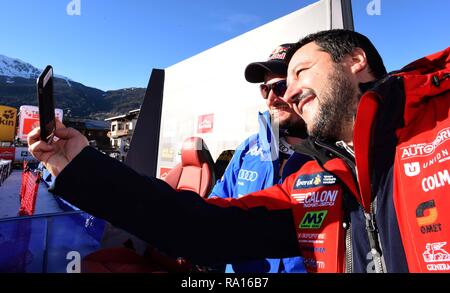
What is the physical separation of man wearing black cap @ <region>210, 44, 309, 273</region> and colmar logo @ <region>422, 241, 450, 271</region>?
1077 millimetres

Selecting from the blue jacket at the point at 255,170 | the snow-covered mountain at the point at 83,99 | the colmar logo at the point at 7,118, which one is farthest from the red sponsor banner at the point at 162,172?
the snow-covered mountain at the point at 83,99

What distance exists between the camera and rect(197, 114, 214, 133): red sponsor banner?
4.61 m

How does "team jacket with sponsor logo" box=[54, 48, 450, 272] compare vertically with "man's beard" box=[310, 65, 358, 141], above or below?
below

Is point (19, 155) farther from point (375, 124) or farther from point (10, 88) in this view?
point (10, 88)

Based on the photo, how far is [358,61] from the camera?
1.34 metres

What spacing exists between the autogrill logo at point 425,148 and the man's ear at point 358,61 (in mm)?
496

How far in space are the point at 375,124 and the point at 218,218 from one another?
2.22 ft

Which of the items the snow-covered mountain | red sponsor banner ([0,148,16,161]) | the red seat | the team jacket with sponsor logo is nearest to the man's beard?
the team jacket with sponsor logo

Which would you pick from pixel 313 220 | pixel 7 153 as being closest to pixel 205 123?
pixel 313 220

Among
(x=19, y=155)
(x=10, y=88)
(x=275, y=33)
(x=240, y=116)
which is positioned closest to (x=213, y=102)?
(x=240, y=116)

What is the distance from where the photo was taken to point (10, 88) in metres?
93.8

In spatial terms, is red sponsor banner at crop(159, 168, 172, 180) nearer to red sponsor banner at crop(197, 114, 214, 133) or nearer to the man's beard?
red sponsor banner at crop(197, 114, 214, 133)

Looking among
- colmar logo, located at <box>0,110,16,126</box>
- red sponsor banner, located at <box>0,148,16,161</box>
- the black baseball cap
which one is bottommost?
red sponsor banner, located at <box>0,148,16,161</box>

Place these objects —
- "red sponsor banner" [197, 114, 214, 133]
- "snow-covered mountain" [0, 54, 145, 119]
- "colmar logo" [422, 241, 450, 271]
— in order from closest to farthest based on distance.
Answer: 1. "colmar logo" [422, 241, 450, 271]
2. "red sponsor banner" [197, 114, 214, 133]
3. "snow-covered mountain" [0, 54, 145, 119]
